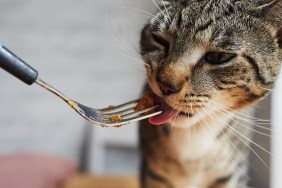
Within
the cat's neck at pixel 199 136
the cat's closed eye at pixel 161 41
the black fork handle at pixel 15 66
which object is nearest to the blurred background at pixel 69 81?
the cat's neck at pixel 199 136

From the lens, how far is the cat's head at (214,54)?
0.74 m

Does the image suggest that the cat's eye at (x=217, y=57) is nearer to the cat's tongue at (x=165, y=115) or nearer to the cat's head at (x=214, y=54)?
the cat's head at (x=214, y=54)

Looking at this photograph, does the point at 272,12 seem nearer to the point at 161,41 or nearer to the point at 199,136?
the point at 161,41

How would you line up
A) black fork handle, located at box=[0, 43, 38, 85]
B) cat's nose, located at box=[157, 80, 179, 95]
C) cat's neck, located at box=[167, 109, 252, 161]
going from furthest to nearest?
1. cat's neck, located at box=[167, 109, 252, 161]
2. cat's nose, located at box=[157, 80, 179, 95]
3. black fork handle, located at box=[0, 43, 38, 85]

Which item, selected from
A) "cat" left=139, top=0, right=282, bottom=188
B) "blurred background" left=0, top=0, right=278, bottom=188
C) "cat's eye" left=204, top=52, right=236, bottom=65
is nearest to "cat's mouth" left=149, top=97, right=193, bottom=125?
"cat" left=139, top=0, right=282, bottom=188

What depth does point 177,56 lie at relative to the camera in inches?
29.4

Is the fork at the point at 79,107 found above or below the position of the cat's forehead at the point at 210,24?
below

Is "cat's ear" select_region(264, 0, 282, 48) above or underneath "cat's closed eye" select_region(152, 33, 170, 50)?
above

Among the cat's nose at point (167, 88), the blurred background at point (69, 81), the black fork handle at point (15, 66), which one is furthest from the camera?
the blurred background at point (69, 81)

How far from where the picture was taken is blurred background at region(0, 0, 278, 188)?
1.66 metres

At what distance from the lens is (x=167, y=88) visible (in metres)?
0.74

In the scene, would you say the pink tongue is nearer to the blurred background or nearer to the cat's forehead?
the cat's forehead

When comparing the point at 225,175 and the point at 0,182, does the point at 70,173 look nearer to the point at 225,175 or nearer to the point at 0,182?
the point at 0,182

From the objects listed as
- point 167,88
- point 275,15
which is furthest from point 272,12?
point 167,88
